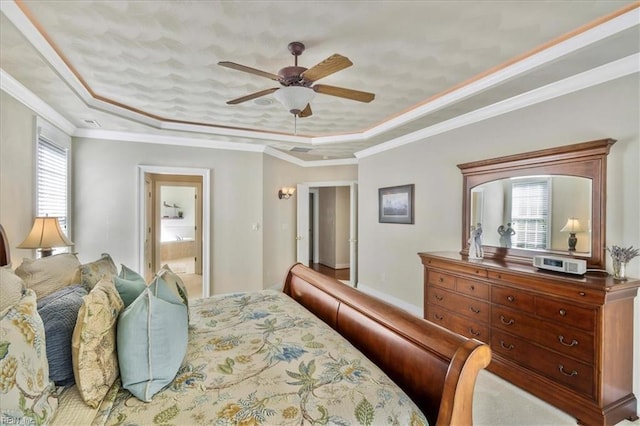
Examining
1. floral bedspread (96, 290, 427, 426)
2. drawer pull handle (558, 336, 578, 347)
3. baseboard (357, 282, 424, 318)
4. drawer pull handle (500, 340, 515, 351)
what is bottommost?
baseboard (357, 282, 424, 318)

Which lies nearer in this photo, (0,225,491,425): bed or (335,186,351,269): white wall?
(0,225,491,425): bed

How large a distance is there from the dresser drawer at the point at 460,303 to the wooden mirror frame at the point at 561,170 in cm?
54

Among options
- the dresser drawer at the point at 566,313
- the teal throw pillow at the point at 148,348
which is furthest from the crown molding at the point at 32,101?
the dresser drawer at the point at 566,313

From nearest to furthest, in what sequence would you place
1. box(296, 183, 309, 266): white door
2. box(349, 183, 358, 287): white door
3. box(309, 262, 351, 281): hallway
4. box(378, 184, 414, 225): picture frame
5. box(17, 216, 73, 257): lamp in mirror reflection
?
box(17, 216, 73, 257): lamp in mirror reflection < box(378, 184, 414, 225): picture frame < box(349, 183, 358, 287): white door < box(296, 183, 309, 266): white door < box(309, 262, 351, 281): hallway

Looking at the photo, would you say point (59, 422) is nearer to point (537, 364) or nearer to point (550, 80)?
point (537, 364)

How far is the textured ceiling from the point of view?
1.86m

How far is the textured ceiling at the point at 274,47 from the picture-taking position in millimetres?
1855

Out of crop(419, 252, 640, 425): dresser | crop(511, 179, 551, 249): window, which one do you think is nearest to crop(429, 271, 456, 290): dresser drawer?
crop(419, 252, 640, 425): dresser

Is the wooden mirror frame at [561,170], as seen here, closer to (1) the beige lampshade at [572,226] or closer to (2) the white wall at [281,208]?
(1) the beige lampshade at [572,226]

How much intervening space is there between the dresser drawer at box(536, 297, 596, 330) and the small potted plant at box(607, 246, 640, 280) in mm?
355

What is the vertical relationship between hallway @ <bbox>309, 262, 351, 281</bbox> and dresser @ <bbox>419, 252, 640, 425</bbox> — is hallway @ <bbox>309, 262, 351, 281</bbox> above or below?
below

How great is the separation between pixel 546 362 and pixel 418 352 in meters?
1.68

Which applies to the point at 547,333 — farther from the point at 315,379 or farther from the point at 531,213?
the point at 315,379

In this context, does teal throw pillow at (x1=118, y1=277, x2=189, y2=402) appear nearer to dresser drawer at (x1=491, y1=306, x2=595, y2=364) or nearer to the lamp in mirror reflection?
the lamp in mirror reflection
